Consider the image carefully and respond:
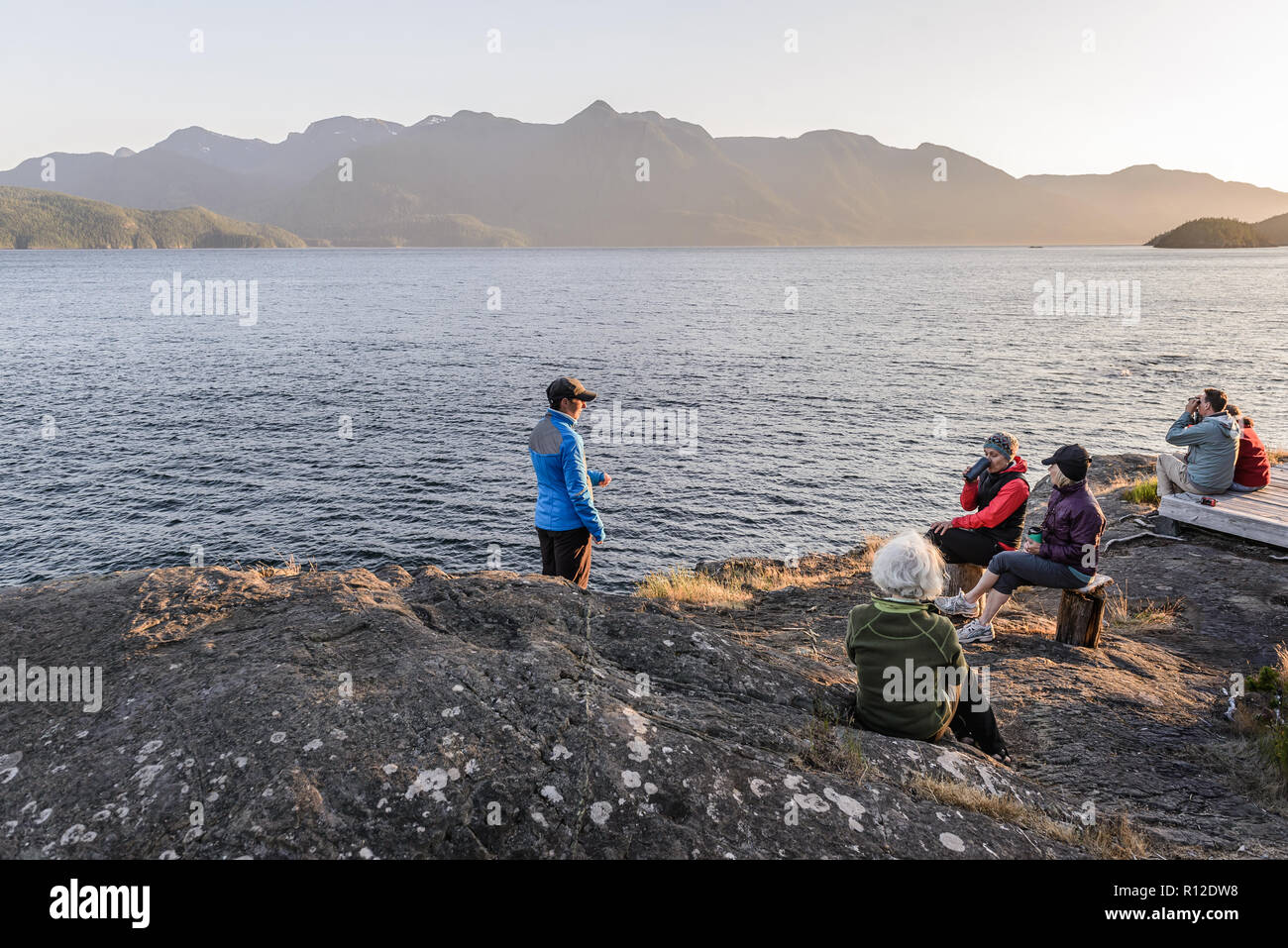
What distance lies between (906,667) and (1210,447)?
10491 millimetres

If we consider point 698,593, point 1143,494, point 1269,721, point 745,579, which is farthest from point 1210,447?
point 698,593

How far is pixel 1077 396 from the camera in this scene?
42.8 metres

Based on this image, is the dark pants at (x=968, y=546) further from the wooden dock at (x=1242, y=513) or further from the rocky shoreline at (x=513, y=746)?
the wooden dock at (x=1242, y=513)

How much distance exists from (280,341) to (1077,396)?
61591 mm

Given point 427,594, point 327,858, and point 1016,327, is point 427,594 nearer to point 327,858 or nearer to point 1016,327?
point 327,858

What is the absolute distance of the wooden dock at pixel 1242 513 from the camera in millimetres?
11375

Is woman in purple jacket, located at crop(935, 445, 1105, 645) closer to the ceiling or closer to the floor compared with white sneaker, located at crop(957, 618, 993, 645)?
closer to the ceiling

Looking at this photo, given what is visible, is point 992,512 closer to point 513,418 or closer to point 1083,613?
point 1083,613

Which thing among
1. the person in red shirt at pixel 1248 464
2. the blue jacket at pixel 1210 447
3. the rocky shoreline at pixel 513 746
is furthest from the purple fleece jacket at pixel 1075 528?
the person in red shirt at pixel 1248 464

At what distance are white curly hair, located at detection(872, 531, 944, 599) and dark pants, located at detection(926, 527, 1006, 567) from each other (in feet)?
15.3

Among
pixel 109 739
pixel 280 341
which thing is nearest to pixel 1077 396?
pixel 109 739

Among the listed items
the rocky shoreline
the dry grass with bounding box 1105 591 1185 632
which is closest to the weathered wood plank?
the dry grass with bounding box 1105 591 1185 632

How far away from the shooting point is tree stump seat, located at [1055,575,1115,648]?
8.44 m

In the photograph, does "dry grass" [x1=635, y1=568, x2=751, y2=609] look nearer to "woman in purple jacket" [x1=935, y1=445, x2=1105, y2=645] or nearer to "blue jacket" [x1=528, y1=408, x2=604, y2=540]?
"blue jacket" [x1=528, y1=408, x2=604, y2=540]
